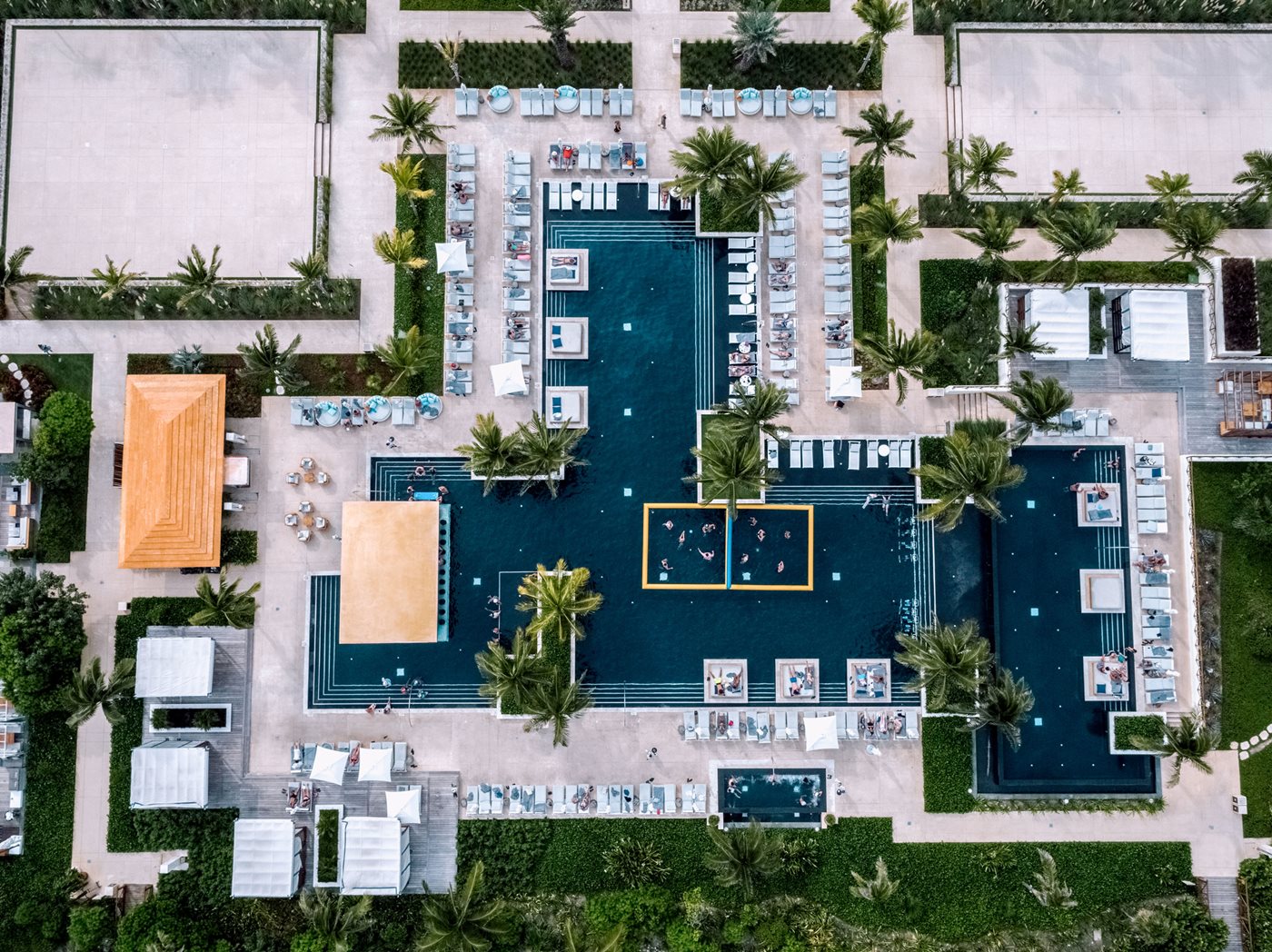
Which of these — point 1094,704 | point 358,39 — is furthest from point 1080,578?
point 358,39

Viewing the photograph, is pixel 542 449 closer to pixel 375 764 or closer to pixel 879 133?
pixel 375 764

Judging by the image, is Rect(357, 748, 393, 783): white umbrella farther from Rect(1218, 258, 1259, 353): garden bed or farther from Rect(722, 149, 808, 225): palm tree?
Rect(1218, 258, 1259, 353): garden bed

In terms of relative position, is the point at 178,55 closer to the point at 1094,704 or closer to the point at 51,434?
the point at 51,434

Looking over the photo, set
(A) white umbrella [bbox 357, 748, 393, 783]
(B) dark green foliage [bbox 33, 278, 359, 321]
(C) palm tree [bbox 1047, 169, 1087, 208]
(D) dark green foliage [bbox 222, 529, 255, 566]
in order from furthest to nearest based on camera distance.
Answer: (B) dark green foliage [bbox 33, 278, 359, 321] < (D) dark green foliage [bbox 222, 529, 255, 566] < (A) white umbrella [bbox 357, 748, 393, 783] < (C) palm tree [bbox 1047, 169, 1087, 208]

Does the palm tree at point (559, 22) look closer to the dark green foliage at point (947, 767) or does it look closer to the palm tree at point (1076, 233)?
the palm tree at point (1076, 233)

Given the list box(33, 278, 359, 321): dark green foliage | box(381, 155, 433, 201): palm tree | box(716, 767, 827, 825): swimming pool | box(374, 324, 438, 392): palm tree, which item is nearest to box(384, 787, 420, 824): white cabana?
box(716, 767, 827, 825): swimming pool

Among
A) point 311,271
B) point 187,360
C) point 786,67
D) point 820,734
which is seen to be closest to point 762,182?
point 786,67
